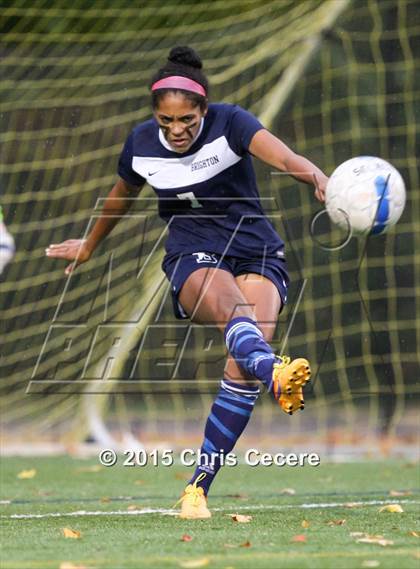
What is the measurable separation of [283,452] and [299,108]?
2807 millimetres

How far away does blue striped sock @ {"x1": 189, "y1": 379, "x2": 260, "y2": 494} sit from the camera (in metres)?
5.21

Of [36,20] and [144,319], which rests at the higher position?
[36,20]

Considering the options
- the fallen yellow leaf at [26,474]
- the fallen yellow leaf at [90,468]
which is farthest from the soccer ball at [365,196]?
Answer: the fallen yellow leaf at [90,468]

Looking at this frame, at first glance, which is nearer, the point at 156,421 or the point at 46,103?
the point at 46,103

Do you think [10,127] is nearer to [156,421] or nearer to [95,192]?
[95,192]

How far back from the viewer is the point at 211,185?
5352mm

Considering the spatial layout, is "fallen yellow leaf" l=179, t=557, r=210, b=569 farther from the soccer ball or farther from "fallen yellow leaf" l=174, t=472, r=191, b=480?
"fallen yellow leaf" l=174, t=472, r=191, b=480

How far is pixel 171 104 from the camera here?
515cm

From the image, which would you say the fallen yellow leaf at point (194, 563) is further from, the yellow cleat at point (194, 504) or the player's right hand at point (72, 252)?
the player's right hand at point (72, 252)

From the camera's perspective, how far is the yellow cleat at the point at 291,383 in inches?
182

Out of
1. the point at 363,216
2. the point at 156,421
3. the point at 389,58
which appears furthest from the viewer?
the point at 156,421

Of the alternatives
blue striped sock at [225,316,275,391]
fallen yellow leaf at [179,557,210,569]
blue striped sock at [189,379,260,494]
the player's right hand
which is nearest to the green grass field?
fallen yellow leaf at [179,557,210,569]

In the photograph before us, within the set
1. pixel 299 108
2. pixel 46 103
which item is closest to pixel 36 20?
pixel 46 103

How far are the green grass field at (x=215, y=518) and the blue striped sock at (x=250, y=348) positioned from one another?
0.60 m
